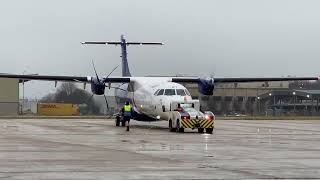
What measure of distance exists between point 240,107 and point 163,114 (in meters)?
98.8

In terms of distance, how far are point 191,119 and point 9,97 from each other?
70.5 meters

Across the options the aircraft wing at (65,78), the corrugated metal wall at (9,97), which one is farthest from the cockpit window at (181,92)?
the corrugated metal wall at (9,97)

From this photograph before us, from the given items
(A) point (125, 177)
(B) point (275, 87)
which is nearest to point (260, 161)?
(A) point (125, 177)

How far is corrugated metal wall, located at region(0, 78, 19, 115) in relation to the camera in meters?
93.0

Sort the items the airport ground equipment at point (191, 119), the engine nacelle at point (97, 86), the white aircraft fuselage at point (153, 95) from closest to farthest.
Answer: the airport ground equipment at point (191, 119)
the white aircraft fuselage at point (153, 95)
the engine nacelle at point (97, 86)

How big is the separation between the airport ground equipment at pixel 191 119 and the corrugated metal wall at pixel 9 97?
222 feet

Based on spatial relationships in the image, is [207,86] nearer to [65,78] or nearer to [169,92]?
[169,92]

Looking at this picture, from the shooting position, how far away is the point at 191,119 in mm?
28328

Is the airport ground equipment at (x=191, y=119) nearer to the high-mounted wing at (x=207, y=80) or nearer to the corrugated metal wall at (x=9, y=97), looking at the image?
the high-mounted wing at (x=207, y=80)

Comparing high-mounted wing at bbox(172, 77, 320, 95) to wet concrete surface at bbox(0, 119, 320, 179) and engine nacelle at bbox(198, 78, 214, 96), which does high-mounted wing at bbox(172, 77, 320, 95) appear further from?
wet concrete surface at bbox(0, 119, 320, 179)

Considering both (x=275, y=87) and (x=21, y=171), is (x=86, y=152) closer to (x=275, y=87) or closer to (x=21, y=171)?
(x=21, y=171)

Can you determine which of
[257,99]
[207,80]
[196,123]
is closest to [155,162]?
[196,123]

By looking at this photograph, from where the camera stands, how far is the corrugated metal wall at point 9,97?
305 feet

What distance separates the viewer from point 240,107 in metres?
129
